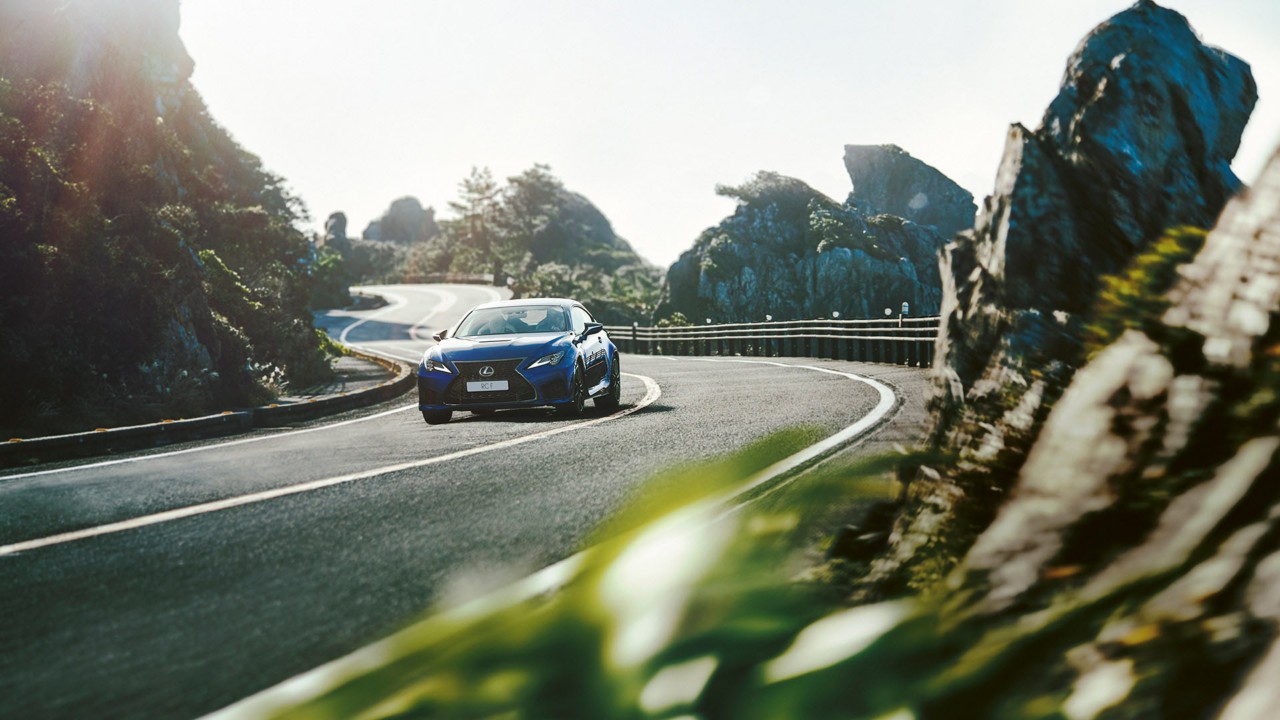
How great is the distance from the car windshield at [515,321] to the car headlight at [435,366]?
1197mm

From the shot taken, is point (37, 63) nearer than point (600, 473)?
No

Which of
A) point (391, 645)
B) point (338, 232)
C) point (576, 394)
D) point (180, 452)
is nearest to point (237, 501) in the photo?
point (180, 452)

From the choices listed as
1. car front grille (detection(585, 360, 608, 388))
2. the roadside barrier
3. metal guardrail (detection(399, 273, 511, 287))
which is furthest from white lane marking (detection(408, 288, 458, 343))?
car front grille (detection(585, 360, 608, 388))

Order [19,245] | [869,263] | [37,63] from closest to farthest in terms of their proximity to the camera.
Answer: [19,245]
[37,63]
[869,263]

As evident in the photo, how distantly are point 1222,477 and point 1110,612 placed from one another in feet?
0.42

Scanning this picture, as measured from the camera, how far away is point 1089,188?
8.70ft

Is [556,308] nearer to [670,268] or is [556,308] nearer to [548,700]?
[548,700]

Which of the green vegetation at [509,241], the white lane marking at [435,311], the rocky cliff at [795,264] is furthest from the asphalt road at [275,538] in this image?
the green vegetation at [509,241]

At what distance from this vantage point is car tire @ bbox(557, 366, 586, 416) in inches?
504

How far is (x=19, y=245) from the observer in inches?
560

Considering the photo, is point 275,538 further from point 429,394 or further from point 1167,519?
point 429,394

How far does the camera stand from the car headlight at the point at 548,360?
41.6 ft

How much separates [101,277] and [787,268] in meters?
69.4

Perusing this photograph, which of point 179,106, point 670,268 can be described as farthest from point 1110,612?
point 670,268
